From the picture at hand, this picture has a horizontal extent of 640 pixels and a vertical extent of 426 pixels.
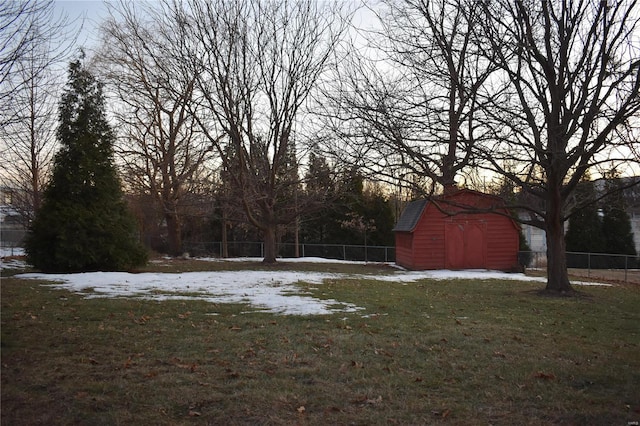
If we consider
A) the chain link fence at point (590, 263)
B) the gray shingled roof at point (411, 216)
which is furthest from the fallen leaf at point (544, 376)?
the chain link fence at point (590, 263)

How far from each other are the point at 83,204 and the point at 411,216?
16936 millimetres

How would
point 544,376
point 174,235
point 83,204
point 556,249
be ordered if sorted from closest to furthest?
point 544,376, point 556,249, point 83,204, point 174,235

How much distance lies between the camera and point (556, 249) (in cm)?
1468

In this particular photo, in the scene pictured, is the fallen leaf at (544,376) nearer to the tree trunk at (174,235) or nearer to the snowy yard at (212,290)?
the snowy yard at (212,290)

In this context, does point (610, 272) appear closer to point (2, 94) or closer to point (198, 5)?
point (198, 5)

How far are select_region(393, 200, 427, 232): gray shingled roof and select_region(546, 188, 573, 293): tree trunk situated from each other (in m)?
12.4

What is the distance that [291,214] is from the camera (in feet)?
87.1

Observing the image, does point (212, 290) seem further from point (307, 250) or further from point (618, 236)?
point (618, 236)

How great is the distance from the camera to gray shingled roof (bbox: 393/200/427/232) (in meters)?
27.2

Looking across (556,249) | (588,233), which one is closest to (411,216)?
(556,249)

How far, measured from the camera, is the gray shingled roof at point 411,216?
27.2 meters

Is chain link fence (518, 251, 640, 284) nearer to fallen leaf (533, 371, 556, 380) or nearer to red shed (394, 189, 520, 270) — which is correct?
red shed (394, 189, 520, 270)

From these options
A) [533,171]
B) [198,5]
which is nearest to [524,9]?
[533,171]

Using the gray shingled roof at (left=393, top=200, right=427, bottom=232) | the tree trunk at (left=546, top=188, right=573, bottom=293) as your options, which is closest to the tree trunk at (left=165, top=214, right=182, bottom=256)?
the gray shingled roof at (left=393, top=200, right=427, bottom=232)
